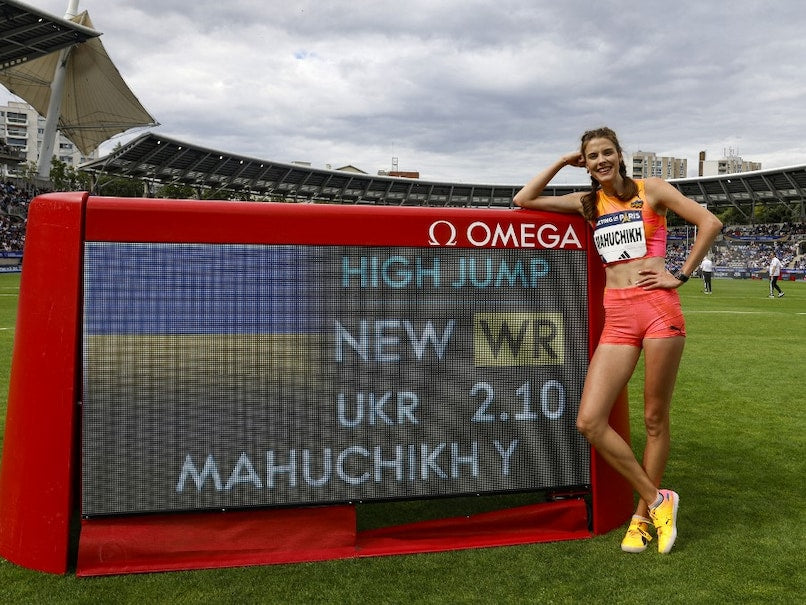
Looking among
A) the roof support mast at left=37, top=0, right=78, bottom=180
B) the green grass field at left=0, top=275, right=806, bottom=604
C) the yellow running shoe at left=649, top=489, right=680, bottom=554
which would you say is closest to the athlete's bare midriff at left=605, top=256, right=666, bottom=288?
the yellow running shoe at left=649, top=489, right=680, bottom=554

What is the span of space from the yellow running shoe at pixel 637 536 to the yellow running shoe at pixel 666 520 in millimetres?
50

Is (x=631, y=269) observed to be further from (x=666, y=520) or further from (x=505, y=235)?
(x=666, y=520)

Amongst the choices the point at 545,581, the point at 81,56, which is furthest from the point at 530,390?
the point at 81,56

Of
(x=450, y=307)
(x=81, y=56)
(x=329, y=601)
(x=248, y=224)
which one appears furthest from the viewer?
(x=81, y=56)

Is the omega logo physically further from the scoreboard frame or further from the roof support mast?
the roof support mast

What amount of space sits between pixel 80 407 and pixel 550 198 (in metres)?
2.31

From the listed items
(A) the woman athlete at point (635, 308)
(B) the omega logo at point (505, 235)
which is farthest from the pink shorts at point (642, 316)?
(B) the omega logo at point (505, 235)

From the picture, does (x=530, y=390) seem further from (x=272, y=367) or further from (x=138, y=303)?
(x=138, y=303)

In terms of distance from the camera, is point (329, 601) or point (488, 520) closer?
point (329, 601)

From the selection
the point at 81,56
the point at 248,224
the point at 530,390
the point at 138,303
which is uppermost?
the point at 81,56

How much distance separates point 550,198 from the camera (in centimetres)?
311

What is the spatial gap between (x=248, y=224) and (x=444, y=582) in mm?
1723

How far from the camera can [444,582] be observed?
265 cm

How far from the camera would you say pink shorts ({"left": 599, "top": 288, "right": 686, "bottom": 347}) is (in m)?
2.92
